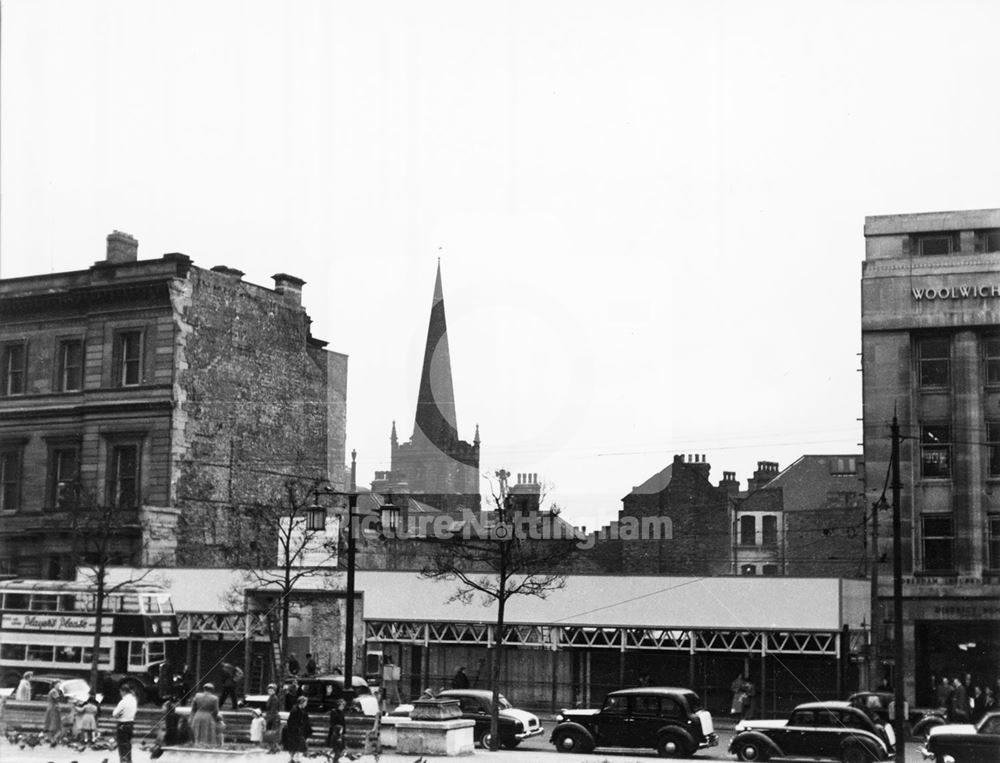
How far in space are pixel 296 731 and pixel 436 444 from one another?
9352 cm

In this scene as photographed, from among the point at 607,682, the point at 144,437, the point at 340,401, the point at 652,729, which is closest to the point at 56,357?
the point at 144,437

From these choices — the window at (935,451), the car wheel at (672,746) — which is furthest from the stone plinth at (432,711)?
the window at (935,451)

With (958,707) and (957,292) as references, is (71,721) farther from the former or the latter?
(957,292)

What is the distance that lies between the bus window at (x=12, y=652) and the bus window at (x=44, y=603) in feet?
3.95

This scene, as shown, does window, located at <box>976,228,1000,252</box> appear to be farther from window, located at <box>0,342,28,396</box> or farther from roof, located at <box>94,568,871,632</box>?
window, located at <box>0,342,28,396</box>

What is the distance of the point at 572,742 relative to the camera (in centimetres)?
3159

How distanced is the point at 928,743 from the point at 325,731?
507 inches

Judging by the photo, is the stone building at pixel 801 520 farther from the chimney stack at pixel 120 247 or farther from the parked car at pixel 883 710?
the chimney stack at pixel 120 247

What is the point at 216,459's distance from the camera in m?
53.3

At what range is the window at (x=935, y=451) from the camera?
148ft

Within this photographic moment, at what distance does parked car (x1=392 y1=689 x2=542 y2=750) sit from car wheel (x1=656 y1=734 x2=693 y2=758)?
12.0 ft

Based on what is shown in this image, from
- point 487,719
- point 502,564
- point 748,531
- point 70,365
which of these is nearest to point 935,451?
point 502,564

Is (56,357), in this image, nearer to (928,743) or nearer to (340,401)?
(340,401)

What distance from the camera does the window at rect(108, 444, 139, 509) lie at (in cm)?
5181
